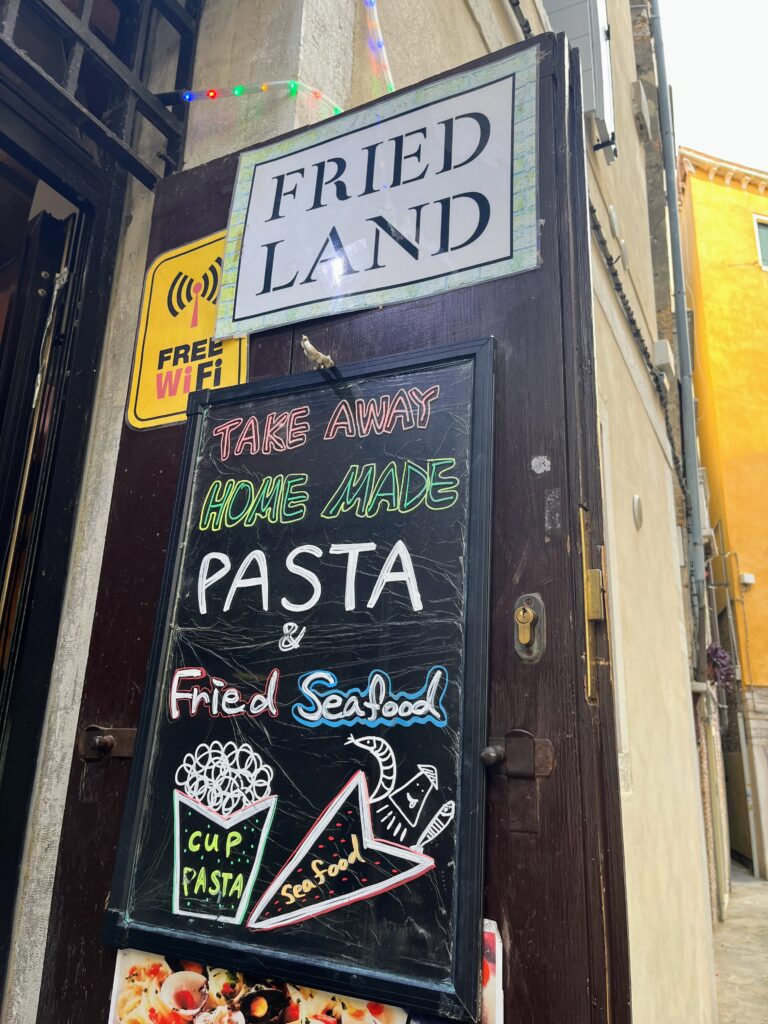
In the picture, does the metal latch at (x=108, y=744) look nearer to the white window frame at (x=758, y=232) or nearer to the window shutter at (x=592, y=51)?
the window shutter at (x=592, y=51)

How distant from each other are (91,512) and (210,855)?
1169mm

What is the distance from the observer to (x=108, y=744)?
5.65 ft

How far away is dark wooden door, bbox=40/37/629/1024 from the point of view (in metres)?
1.25

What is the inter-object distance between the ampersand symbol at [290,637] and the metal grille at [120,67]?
1.70m

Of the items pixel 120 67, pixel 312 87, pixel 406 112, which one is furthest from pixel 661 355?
pixel 120 67

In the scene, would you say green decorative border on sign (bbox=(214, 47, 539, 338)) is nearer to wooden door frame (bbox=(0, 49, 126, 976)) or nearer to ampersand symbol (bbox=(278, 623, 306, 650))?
wooden door frame (bbox=(0, 49, 126, 976))

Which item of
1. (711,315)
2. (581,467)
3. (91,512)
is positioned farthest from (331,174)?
(711,315)

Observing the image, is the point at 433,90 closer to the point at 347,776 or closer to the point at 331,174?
the point at 331,174

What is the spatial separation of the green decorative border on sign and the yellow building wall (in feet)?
45.9

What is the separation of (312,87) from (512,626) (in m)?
1.98

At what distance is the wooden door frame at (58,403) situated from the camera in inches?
78.9

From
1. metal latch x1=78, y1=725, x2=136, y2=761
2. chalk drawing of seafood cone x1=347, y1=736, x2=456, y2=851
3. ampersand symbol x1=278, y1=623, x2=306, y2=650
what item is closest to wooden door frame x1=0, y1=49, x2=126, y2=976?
metal latch x1=78, y1=725, x2=136, y2=761

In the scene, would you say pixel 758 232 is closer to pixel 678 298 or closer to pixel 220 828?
pixel 678 298

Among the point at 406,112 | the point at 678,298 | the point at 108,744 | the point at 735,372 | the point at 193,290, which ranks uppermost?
the point at 735,372
